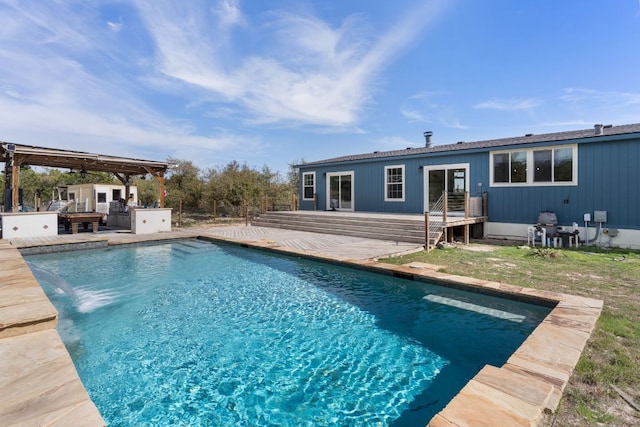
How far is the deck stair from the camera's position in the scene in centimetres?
959

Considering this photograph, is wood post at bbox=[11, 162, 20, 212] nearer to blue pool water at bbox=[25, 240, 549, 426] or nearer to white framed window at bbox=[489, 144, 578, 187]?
blue pool water at bbox=[25, 240, 549, 426]

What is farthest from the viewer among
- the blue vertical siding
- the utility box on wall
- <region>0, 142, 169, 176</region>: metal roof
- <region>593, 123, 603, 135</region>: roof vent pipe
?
<region>0, 142, 169, 176</region>: metal roof

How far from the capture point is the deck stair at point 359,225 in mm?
9586

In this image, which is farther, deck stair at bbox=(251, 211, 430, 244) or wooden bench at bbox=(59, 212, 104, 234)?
wooden bench at bbox=(59, 212, 104, 234)

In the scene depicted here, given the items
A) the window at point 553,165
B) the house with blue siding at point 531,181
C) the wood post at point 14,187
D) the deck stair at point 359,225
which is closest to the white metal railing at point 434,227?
the deck stair at point 359,225

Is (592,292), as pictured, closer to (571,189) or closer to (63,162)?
(571,189)

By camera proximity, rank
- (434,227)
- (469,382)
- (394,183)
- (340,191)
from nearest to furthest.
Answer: (469,382) < (434,227) < (394,183) < (340,191)

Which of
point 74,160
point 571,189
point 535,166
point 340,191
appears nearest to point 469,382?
point 571,189

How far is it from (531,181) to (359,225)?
5.51 metres

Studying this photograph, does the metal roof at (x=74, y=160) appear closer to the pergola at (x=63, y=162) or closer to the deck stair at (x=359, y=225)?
the pergola at (x=63, y=162)

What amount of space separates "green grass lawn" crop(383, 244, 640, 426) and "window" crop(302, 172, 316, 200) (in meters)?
9.40

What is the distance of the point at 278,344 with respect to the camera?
3654 millimetres

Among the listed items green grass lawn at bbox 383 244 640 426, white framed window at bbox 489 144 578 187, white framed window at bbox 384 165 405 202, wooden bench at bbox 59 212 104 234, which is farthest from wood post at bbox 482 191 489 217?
wooden bench at bbox 59 212 104 234

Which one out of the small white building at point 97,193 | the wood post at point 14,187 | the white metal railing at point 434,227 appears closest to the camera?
the white metal railing at point 434,227
